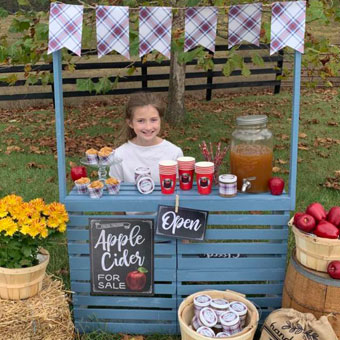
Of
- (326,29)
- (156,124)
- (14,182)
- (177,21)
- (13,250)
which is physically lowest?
(14,182)

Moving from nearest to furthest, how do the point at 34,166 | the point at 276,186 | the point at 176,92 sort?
the point at 276,186
the point at 34,166
the point at 176,92

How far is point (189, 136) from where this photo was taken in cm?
827

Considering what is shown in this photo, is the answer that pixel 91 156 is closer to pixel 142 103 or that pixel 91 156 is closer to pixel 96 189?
pixel 96 189

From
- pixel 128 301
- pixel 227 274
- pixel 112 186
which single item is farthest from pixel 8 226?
pixel 227 274

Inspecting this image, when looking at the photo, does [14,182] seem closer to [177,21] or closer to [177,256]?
[177,21]

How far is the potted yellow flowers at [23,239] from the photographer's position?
270cm

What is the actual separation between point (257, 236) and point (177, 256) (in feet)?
1.76

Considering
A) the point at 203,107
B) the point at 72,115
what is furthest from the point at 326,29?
the point at 72,115

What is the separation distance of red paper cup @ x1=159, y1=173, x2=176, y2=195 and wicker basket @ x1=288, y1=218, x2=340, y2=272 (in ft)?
2.64

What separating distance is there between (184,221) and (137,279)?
20.7 inches

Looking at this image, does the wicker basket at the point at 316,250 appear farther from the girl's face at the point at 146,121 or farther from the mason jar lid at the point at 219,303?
the girl's face at the point at 146,121

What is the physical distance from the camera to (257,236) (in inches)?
117

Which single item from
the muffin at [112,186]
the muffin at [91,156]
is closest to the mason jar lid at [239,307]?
the muffin at [112,186]

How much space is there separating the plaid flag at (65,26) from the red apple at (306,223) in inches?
64.0
